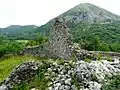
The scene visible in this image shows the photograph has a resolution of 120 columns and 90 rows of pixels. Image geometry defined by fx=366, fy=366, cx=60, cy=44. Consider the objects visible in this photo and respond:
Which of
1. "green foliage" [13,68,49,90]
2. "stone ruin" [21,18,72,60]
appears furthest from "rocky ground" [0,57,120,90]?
"stone ruin" [21,18,72,60]

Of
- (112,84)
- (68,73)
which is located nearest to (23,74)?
(68,73)

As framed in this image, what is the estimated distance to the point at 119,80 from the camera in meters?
16.5

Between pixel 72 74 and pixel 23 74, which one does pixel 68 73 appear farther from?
pixel 23 74

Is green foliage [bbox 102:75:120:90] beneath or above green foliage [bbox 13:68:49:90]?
above

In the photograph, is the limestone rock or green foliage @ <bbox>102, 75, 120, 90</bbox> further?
the limestone rock

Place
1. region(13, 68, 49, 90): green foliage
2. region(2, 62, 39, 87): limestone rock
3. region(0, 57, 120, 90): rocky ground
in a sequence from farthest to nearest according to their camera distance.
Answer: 1. region(2, 62, 39, 87): limestone rock
2. region(13, 68, 49, 90): green foliage
3. region(0, 57, 120, 90): rocky ground

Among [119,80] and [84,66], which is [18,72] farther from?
[119,80]

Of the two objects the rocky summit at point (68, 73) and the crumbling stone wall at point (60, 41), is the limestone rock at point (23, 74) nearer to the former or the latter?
the rocky summit at point (68, 73)

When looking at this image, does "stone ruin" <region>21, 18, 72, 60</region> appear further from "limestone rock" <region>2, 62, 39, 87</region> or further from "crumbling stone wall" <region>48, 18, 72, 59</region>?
"limestone rock" <region>2, 62, 39, 87</region>

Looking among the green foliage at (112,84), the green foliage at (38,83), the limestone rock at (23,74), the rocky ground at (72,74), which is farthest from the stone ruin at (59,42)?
the green foliage at (112,84)

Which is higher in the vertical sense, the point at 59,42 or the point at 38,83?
the point at 59,42

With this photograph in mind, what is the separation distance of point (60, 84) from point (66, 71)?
3.42ft

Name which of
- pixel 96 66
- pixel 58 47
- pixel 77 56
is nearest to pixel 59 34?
pixel 58 47

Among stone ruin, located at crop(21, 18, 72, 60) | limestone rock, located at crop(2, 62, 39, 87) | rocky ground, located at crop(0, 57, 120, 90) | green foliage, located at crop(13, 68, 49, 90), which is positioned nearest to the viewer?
rocky ground, located at crop(0, 57, 120, 90)
